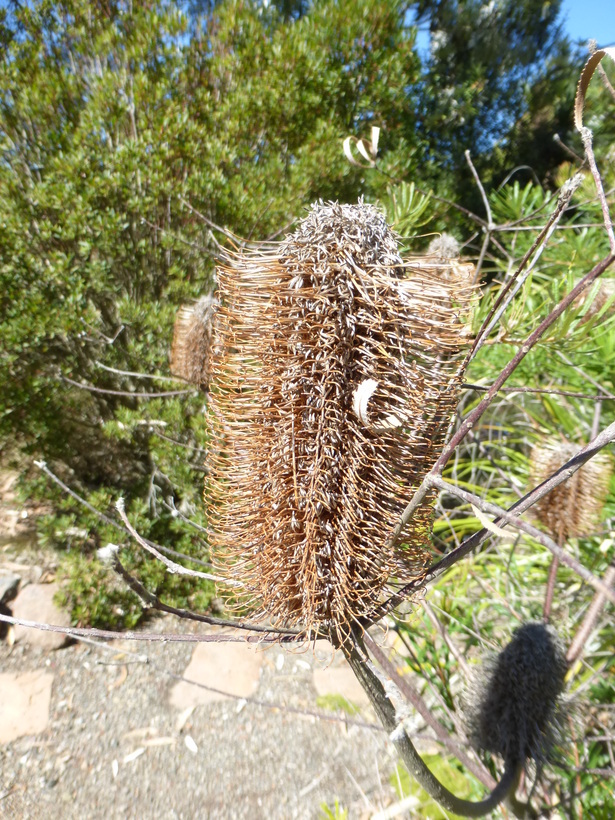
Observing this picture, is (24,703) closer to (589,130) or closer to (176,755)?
(176,755)

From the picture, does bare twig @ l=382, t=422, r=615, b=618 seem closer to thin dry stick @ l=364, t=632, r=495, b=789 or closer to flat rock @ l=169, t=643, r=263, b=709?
thin dry stick @ l=364, t=632, r=495, b=789

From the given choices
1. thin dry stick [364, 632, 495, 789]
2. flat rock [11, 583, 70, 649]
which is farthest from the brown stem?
flat rock [11, 583, 70, 649]

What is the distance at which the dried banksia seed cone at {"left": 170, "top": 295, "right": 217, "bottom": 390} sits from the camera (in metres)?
2.05

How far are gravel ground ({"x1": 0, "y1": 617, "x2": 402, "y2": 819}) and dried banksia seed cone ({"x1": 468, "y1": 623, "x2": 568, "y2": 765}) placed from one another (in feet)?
3.58

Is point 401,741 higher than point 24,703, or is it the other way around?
point 401,741

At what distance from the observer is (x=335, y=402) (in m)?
0.76

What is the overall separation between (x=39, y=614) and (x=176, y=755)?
4.29 feet

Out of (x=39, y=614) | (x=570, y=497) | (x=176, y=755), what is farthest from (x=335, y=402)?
(x=39, y=614)

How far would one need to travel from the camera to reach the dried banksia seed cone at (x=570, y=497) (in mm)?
1447

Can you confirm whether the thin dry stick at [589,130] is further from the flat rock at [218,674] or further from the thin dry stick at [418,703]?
the flat rock at [218,674]

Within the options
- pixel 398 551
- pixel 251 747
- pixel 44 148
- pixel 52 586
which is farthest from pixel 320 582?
pixel 44 148

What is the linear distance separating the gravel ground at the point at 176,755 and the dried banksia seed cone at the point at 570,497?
126cm

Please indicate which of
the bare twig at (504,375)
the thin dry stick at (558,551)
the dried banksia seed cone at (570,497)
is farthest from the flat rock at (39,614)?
the thin dry stick at (558,551)

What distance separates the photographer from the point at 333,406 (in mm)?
769
